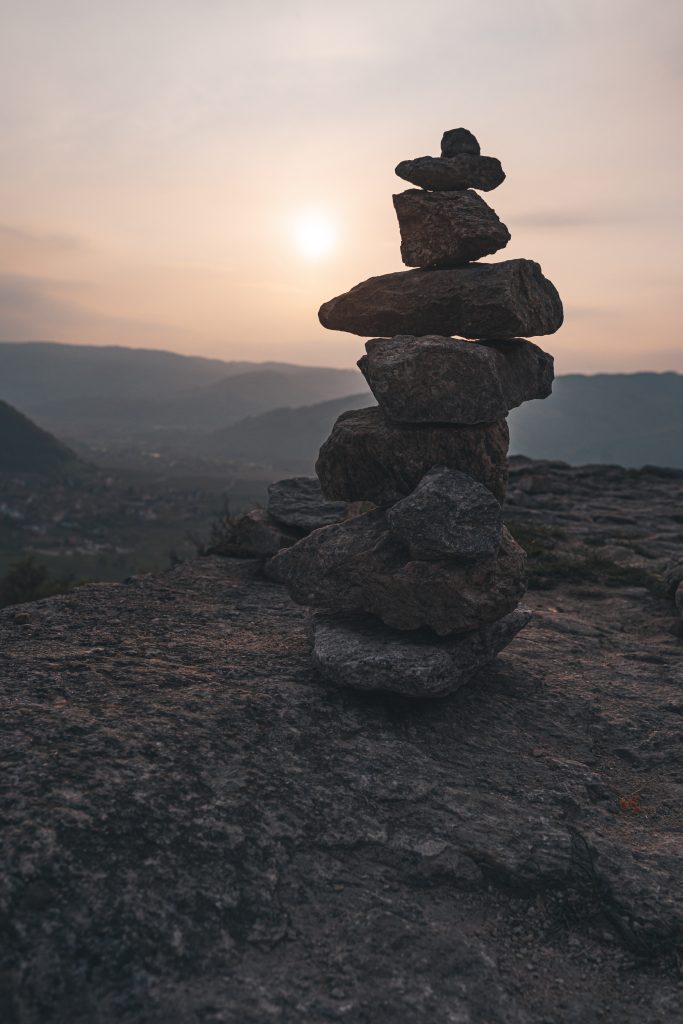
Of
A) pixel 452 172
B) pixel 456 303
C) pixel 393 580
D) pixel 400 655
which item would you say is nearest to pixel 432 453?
pixel 393 580

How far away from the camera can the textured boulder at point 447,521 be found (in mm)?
10969

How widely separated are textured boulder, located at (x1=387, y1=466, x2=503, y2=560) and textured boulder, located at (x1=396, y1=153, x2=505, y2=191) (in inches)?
214

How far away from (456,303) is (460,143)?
10.2 feet

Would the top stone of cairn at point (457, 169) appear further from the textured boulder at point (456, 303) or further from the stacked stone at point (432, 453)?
the textured boulder at point (456, 303)

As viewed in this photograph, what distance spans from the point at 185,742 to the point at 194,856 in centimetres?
181

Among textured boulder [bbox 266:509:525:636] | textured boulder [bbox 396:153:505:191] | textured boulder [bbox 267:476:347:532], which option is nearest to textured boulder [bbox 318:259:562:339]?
textured boulder [bbox 396:153:505:191]

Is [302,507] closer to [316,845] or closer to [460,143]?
[460,143]

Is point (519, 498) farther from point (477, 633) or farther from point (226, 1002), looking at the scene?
point (226, 1002)

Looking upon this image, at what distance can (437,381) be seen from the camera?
11469 millimetres

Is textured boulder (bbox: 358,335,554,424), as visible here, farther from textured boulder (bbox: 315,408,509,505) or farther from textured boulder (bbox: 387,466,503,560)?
textured boulder (bbox: 387,466,503,560)

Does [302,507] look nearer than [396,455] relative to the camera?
No

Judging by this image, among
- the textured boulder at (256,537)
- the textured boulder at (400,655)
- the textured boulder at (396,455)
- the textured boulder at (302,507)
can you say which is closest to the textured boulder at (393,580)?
the textured boulder at (400,655)

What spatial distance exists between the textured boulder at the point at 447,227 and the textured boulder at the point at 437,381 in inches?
72.7

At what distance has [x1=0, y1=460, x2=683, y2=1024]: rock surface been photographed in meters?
6.81
